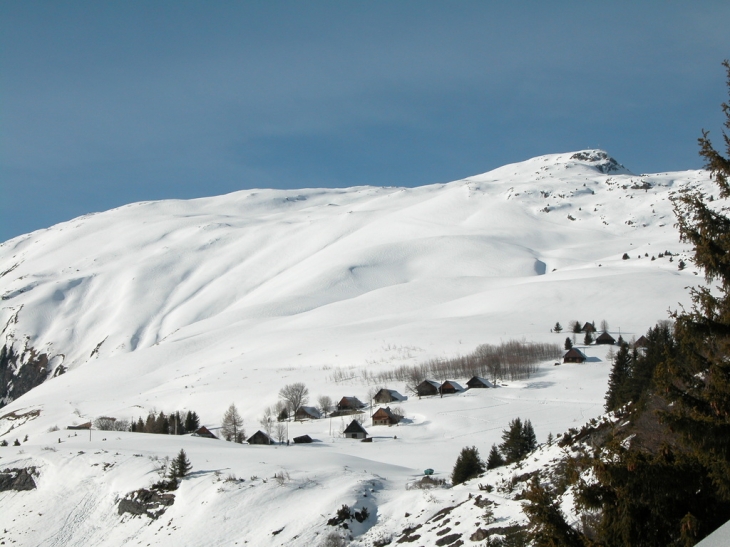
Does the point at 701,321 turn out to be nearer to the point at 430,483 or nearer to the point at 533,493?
the point at 533,493

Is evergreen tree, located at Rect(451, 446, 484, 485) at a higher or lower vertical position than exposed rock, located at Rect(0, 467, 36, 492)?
lower

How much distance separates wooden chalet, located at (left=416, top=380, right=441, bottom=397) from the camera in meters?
70.2

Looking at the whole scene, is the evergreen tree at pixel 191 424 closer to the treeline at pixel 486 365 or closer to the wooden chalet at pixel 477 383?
the treeline at pixel 486 365

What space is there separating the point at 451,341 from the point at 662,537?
8658 centimetres

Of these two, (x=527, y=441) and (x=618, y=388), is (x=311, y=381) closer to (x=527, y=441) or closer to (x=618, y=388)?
(x=618, y=388)

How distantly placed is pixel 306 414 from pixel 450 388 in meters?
15.6

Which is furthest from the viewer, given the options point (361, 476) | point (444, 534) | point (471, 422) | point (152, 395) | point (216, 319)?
point (216, 319)

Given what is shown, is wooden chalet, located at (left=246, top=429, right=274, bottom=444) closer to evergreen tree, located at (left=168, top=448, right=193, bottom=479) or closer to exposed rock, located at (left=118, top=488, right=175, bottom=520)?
evergreen tree, located at (left=168, top=448, right=193, bottom=479)

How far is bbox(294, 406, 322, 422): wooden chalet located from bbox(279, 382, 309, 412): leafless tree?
4.71ft

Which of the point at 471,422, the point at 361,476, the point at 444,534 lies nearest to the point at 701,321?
the point at 444,534

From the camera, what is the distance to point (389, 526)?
22.2 metres

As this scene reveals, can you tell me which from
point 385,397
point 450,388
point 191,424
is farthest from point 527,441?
point 450,388

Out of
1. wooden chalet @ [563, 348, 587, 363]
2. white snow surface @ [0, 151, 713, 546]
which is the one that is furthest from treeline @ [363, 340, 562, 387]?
wooden chalet @ [563, 348, 587, 363]

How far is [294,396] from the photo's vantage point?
232 ft
